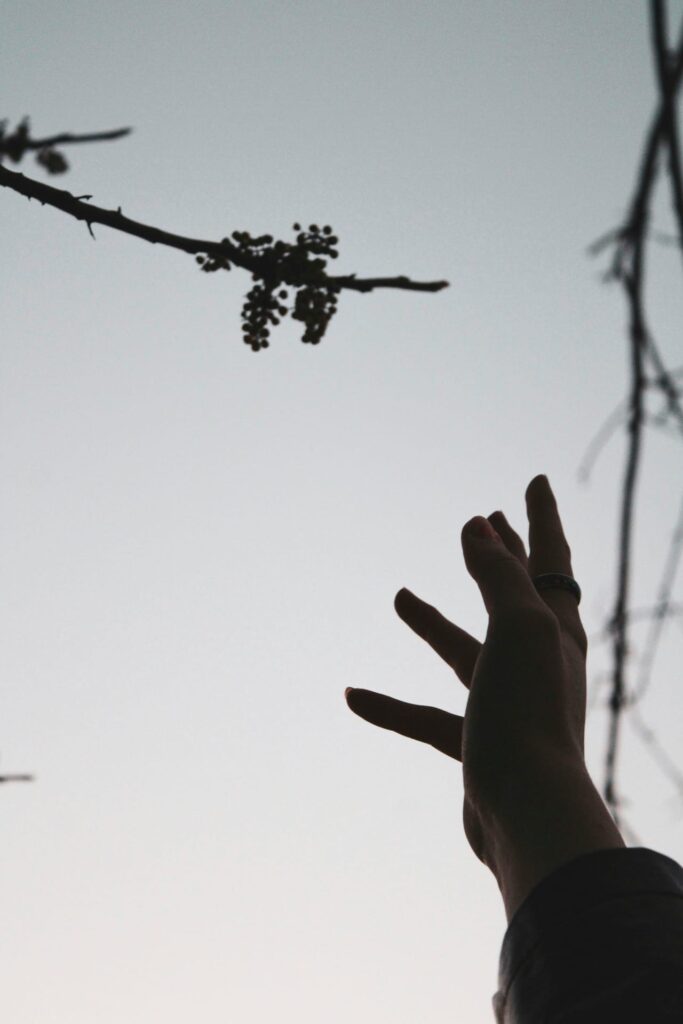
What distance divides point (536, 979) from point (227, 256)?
1.78 metres

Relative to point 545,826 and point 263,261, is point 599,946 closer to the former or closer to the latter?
point 545,826

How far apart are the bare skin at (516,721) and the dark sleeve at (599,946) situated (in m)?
0.10

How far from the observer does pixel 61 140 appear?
1211mm

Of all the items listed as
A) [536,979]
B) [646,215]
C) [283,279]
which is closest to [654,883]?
[536,979]

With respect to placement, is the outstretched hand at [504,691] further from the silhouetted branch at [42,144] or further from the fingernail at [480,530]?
the silhouetted branch at [42,144]

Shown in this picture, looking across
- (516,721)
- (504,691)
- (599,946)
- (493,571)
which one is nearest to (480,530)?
(493,571)

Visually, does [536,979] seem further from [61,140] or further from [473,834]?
[61,140]

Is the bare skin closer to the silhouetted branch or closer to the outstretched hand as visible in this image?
the outstretched hand

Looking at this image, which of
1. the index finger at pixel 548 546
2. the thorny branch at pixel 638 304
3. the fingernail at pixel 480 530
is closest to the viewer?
the thorny branch at pixel 638 304

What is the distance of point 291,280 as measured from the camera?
6.79 ft

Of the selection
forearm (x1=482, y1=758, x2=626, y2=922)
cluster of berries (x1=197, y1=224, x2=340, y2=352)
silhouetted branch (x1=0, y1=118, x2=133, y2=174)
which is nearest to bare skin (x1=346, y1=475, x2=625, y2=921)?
forearm (x1=482, y1=758, x2=626, y2=922)

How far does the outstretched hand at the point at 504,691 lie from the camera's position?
1912 millimetres

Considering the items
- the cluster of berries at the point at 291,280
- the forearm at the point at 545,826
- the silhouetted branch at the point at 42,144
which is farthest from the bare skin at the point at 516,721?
the silhouetted branch at the point at 42,144

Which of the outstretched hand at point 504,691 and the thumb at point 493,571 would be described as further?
the thumb at point 493,571
